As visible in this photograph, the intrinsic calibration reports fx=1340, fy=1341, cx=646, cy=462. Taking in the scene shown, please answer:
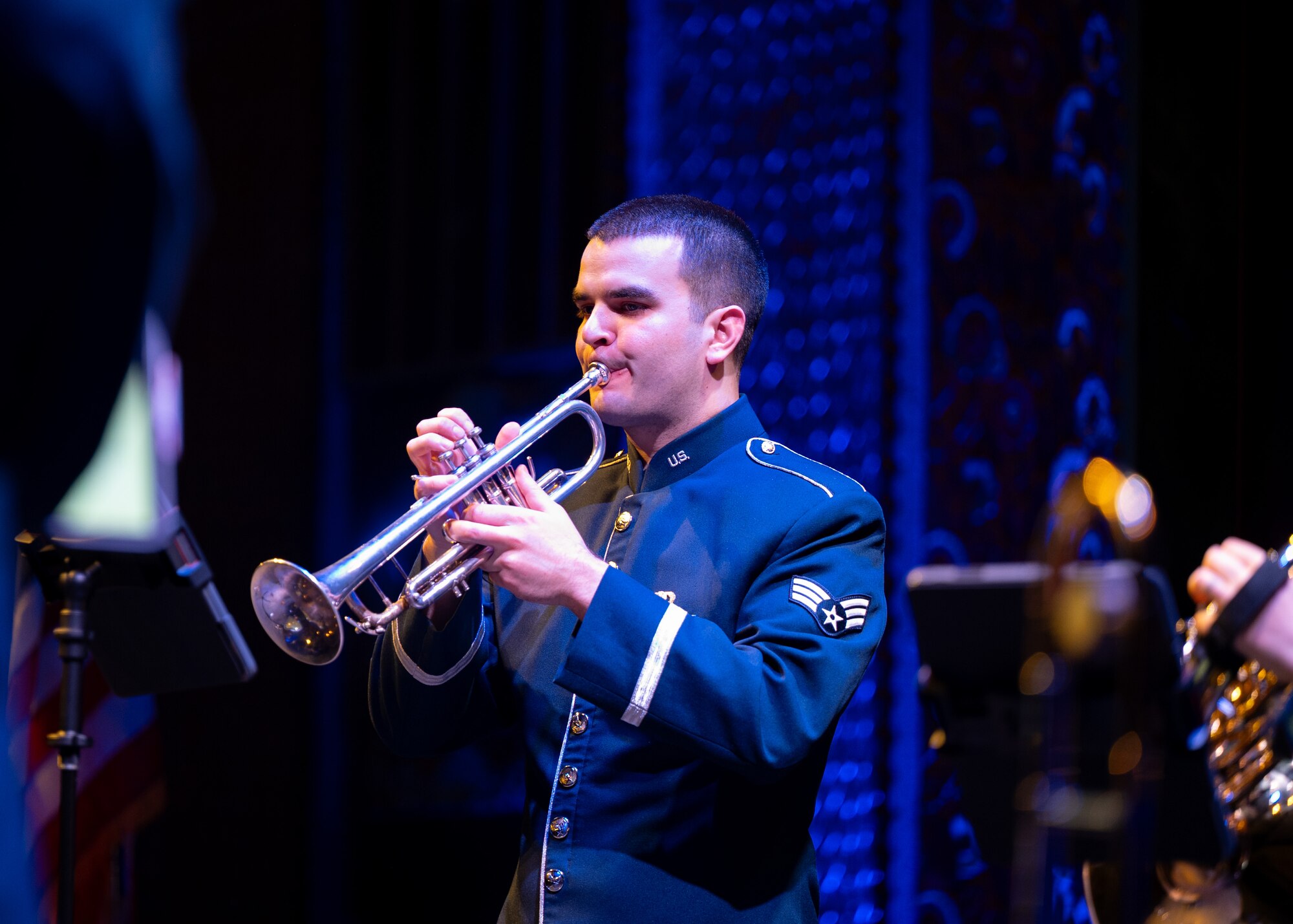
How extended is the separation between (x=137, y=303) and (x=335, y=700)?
4.25 meters

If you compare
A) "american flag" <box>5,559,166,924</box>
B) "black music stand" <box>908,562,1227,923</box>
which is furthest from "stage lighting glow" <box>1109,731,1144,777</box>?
"american flag" <box>5,559,166,924</box>

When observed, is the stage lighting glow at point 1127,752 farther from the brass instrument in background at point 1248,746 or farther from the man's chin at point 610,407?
the man's chin at point 610,407

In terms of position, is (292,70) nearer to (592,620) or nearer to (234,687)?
(234,687)

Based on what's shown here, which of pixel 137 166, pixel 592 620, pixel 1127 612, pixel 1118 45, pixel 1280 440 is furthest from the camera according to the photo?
pixel 1118 45

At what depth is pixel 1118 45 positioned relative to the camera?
149 inches

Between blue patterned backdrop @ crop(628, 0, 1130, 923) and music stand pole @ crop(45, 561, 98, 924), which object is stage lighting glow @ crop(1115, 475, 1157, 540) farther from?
blue patterned backdrop @ crop(628, 0, 1130, 923)

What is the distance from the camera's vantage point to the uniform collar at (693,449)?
2117 millimetres

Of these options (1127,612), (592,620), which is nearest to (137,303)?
(1127,612)

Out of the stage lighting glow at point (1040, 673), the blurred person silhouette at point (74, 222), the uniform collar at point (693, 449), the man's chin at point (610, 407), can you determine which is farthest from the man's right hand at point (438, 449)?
the blurred person silhouette at point (74, 222)

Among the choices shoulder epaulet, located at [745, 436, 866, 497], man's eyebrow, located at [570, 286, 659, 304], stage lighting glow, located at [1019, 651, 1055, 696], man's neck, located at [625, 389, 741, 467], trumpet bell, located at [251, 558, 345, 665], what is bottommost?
trumpet bell, located at [251, 558, 345, 665]

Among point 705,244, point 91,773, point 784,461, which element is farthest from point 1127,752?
point 91,773

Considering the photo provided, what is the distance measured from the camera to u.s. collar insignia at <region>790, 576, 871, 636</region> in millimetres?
1812

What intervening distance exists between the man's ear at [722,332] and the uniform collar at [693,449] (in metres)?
0.09

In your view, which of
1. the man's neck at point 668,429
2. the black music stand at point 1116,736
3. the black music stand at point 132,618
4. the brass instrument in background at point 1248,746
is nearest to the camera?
the black music stand at point 1116,736
